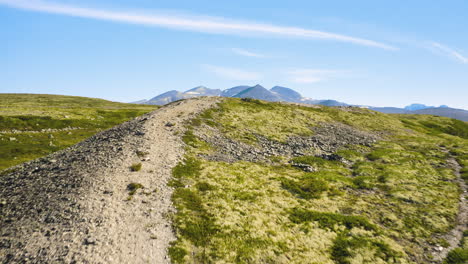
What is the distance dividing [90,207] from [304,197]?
2302cm

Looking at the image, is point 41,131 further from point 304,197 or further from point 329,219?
point 329,219

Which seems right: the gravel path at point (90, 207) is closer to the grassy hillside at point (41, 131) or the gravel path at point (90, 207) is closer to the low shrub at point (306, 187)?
the low shrub at point (306, 187)

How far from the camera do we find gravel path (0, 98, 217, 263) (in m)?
16.2

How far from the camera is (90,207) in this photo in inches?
794

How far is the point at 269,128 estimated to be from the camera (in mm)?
60938

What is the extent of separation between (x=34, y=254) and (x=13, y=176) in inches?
641

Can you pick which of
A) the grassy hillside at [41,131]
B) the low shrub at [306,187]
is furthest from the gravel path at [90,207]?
the grassy hillside at [41,131]

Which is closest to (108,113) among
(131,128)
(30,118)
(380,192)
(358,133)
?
(30,118)

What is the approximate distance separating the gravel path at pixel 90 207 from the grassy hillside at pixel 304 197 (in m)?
1.91

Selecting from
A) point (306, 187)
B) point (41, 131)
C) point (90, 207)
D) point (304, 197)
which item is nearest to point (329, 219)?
point (304, 197)

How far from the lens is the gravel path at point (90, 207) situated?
1617cm

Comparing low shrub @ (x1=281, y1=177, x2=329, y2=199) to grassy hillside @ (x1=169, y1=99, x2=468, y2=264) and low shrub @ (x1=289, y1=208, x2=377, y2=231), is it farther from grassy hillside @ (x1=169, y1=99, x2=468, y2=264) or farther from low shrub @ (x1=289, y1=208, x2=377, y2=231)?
low shrub @ (x1=289, y1=208, x2=377, y2=231)

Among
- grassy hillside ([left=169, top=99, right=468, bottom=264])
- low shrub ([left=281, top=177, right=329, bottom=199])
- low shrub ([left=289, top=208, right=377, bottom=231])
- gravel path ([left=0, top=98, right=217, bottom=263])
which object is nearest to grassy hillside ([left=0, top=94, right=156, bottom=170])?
gravel path ([left=0, top=98, right=217, bottom=263])

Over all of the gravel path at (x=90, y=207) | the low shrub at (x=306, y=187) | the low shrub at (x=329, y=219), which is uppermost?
the gravel path at (x=90, y=207)
